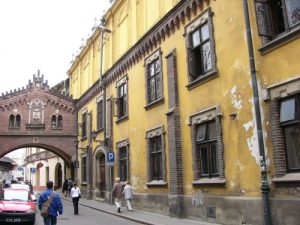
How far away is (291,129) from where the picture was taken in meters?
11.4

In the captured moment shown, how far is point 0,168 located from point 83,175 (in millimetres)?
22931

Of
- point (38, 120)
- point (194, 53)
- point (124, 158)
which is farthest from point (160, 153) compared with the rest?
point (38, 120)

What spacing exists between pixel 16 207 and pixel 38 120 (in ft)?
80.6

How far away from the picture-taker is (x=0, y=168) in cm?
5312

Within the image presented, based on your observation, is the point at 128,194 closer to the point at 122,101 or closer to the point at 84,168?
the point at 122,101

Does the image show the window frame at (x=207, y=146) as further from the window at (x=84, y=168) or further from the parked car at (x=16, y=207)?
the window at (x=84, y=168)

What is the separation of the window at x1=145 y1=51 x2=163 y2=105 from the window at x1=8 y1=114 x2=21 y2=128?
70.9ft

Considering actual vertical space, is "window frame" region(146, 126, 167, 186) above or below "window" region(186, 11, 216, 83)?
below

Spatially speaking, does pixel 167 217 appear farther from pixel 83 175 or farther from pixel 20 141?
pixel 20 141

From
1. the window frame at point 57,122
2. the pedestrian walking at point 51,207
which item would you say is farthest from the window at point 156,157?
the window frame at point 57,122

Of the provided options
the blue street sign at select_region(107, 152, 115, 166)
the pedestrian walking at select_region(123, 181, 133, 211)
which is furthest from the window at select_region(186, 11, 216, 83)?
the blue street sign at select_region(107, 152, 115, 166)

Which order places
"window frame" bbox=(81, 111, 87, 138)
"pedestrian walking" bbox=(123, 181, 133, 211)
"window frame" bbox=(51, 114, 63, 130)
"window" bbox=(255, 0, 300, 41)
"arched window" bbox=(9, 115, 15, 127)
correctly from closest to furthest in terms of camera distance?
1. "window" bbox=(255, 0, 300, 41)
2. "pedestrian walking" bbox=(123, 181, 133, 211)
3. "window frame" bbox=(81, 111, 87, 138)
4. "arched window" bbox=(9, 115, 15, 127)
5. "window frame" bbox=(51, 114, 63, 130)

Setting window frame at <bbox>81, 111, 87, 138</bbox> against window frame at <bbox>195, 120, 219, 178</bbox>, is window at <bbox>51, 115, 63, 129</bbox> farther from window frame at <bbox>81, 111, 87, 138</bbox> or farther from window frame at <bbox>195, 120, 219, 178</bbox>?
window frame at <bbox>195, 120, 219, 178</bbox>

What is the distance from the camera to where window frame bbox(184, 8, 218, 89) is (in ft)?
49.6
